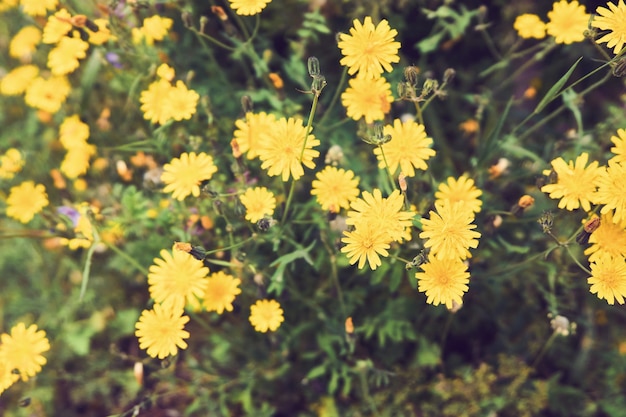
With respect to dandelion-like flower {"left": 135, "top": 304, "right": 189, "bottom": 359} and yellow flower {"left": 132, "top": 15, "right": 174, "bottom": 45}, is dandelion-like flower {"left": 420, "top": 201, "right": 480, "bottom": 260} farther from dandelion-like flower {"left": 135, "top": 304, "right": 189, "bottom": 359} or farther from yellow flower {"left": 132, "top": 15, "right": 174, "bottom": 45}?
yellow flower {"left": 132, "top": 15, "right": 174, "bottom": 45}

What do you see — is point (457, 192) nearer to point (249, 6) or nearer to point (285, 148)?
point (285, 148)

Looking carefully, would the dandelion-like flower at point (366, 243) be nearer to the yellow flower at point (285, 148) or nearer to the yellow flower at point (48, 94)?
the yellow flower at point (285, 148)

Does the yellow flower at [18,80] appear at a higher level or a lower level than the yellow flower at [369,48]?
lower

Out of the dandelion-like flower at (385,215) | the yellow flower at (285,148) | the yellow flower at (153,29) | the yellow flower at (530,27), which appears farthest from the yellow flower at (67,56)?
the yellow flower at (530,27)

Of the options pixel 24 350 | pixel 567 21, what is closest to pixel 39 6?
pixel 24 350

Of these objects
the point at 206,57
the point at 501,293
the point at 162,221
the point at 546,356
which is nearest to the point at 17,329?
the point at 162,221

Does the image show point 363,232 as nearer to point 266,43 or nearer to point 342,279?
point 342,279

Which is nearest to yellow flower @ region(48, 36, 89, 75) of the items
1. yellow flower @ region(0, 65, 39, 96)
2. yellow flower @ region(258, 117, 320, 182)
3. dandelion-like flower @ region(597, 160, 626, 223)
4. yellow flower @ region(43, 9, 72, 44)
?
yellow flower @ region(43, 9, 72, 44)
